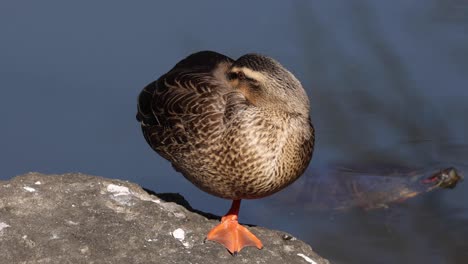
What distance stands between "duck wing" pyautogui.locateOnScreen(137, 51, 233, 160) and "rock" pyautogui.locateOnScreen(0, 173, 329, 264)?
29 cm

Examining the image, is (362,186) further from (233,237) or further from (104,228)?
(104,228)

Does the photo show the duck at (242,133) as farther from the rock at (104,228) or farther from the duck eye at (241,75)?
the rock at (104,228)

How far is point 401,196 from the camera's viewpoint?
686cm

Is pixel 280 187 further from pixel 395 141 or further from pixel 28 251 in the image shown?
pixel 395 141

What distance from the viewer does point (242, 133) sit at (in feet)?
16.3

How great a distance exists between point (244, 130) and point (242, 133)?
0.02 m

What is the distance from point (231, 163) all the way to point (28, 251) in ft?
3.20

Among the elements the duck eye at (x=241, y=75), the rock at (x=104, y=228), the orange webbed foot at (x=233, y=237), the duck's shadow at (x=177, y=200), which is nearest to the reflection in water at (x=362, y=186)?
the duck's shadow at (x=177, y=200)

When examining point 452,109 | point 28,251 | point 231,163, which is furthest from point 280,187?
point 452,109

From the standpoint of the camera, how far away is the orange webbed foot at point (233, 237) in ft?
16.0

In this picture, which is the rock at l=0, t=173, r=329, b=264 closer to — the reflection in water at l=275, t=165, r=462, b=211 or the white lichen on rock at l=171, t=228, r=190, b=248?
the white lichen on rock at l=171, t=228, r=190, b=248

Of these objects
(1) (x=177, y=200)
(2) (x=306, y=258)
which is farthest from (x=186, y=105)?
(2) (x=306, y=258)

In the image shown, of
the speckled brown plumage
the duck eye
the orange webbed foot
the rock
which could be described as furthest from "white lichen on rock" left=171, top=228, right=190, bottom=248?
the duck eye

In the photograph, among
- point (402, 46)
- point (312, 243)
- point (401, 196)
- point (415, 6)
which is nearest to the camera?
point (312, 243)
